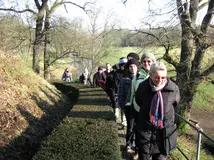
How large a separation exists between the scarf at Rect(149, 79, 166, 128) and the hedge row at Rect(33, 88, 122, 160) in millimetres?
775

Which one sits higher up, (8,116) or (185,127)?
(8,116)

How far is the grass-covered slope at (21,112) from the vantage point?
5552mm

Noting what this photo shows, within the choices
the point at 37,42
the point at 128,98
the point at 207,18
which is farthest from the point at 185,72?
the point at 37,42

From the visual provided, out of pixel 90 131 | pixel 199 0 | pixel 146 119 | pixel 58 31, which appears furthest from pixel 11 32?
pixel 146 119

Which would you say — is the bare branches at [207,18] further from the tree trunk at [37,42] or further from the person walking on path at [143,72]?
the tree trunk at [37,42]

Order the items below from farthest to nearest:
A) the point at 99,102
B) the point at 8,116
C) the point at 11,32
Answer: the point at 11,32
the point at 99,102
the point at 8,116

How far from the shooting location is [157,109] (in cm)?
353

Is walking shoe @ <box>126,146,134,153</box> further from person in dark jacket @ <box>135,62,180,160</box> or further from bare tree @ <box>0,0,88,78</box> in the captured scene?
bare tree @ <box>0,0,88,78</box>

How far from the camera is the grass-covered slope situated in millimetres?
5552

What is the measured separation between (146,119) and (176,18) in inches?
407

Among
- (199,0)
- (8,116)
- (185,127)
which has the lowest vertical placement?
(185,127)

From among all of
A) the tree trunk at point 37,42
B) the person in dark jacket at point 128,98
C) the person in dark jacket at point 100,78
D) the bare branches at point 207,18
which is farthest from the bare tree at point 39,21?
the person in dark jacket at point 128,98

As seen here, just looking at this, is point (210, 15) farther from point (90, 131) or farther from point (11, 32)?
point (11, 32)

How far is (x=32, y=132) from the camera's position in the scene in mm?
6566
